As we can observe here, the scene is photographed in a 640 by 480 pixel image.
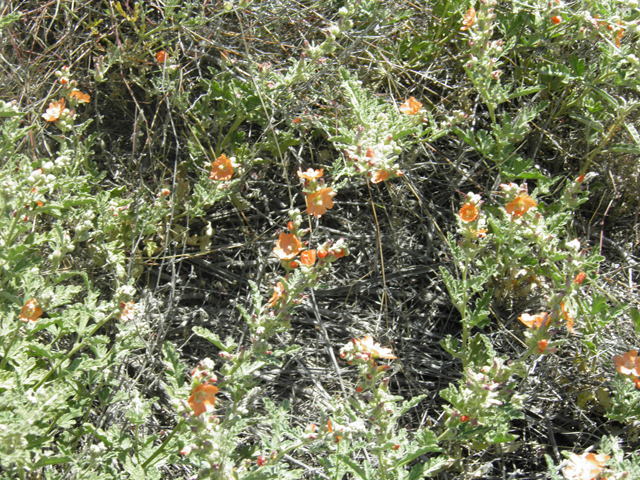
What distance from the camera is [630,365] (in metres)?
2.38

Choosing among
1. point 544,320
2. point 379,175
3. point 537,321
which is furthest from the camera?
point 379,175

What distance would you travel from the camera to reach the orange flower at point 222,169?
109 inches

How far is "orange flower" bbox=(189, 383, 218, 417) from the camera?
6.27ft

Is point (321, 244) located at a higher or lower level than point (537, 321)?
lower

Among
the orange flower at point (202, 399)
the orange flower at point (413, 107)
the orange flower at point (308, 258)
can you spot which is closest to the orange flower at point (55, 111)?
the orange flower at point (308, 258)

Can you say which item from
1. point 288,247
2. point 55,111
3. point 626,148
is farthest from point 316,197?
point 626,148

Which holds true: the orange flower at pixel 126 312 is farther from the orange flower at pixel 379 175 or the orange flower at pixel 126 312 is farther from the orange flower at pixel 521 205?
the orange flower at pixel 521 205

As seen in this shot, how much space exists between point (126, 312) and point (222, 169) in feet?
3.07

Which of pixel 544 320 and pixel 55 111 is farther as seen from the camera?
pixel 55 111

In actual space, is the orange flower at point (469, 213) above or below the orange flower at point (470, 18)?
below

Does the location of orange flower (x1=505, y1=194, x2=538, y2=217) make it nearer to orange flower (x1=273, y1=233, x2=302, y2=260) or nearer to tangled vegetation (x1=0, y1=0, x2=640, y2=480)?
tangled vegetation (x1=0, y1=0, x2=640, y2=480)

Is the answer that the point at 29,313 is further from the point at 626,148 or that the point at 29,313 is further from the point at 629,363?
the point at 626,148

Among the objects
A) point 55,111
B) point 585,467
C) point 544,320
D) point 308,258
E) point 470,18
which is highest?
point 470,18

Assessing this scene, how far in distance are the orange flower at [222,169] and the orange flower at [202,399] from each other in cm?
119
